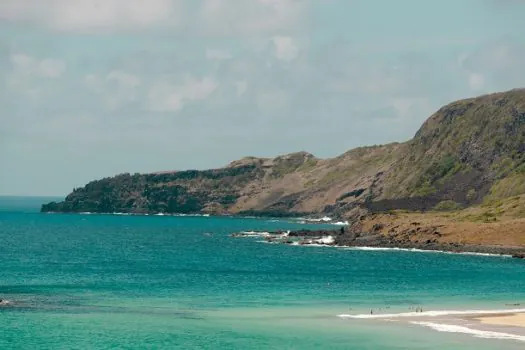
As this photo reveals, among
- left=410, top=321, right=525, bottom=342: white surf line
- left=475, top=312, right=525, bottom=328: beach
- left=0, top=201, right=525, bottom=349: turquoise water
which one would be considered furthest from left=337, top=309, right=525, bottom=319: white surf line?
left=410, top=321, right=525, bottom=342: white surf line

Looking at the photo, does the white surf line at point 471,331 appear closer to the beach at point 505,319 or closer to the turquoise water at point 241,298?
the turquoise water at point 241,298

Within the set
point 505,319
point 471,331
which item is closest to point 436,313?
point 505,319

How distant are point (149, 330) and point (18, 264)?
89709 millimetres

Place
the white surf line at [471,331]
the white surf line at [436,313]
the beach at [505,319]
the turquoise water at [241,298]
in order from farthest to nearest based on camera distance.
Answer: the white surf line at [436,313]
the beach at [505,319]
the white surf line at [471,331]
the turquoise water at [241,298]

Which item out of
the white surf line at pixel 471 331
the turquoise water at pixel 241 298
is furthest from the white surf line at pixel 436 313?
the white surf line at pixel 471 331

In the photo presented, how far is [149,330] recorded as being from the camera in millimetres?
87188

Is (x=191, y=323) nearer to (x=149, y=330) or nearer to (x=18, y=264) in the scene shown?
(x=149, y=330)

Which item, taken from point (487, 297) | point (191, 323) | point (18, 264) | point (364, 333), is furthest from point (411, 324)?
point (18, 264)

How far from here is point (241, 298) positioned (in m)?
115

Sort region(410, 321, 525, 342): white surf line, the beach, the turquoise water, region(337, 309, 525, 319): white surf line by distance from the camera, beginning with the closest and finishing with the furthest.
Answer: the turquoise water
region(410, 321, 525, 342): white surf line
the beach
region(337, 309, 525, 319): white surf line

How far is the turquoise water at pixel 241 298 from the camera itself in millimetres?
82812

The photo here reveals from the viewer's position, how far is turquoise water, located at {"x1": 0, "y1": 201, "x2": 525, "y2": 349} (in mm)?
82812

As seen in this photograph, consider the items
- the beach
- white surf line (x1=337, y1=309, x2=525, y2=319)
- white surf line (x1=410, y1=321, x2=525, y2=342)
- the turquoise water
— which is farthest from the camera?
white surf line (x1=337, y1=309, x2=525, y2=319)

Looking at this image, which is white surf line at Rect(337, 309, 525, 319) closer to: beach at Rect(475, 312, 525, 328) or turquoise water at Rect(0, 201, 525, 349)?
beach at Rect(475, 312, 525, 328)
